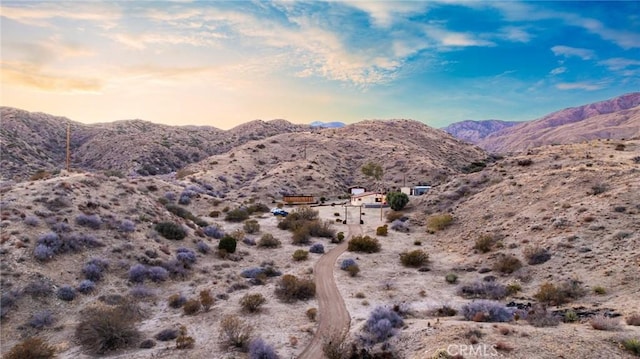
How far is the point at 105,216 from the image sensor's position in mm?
34312

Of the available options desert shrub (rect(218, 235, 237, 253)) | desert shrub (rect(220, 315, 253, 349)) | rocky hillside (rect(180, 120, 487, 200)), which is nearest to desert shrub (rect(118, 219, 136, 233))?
desert shrub (rect(218, 235, 237, 253))

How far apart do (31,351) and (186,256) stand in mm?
15891

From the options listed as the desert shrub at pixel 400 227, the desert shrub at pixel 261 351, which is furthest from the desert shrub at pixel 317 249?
the desert shrub at pixel 261 351

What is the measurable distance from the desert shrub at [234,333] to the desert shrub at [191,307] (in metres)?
4.12

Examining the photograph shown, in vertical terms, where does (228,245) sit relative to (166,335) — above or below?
above

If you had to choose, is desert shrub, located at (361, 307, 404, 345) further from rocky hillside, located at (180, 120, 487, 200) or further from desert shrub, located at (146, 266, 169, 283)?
rocky hillside, located at (180, 120, 487, 200)

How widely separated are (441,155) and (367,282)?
11219 cm

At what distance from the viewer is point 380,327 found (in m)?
19.3

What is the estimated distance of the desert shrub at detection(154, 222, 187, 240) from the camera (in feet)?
120

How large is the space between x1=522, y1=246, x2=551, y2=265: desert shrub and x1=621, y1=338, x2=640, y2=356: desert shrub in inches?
664

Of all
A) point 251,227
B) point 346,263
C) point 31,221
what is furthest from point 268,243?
point 31,221

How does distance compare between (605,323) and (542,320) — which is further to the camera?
(542,320)

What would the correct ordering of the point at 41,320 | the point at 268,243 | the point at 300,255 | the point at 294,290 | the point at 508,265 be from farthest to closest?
the point at 268,243 → the point at 300,255 → the point at 508,265 → the point at 294,290 → the point at 41,320

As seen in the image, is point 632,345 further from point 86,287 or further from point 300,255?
point 86,287
